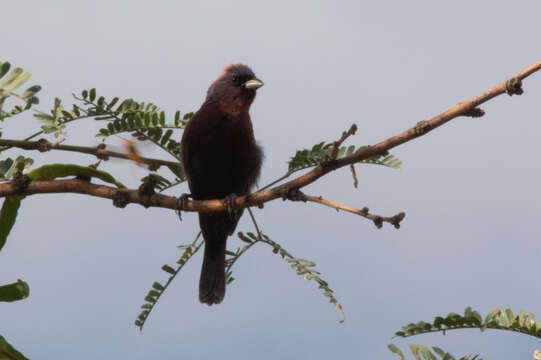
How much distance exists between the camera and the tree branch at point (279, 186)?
1918 mm

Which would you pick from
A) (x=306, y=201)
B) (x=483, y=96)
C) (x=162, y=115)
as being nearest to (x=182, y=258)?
(x=162, y=115)

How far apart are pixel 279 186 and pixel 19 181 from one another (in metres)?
1.08

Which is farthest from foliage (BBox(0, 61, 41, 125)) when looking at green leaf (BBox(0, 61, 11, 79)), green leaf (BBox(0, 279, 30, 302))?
green leaf (BBox(0, 279, 30, 302))

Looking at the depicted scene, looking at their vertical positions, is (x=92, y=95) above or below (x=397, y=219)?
above

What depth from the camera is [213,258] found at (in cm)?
496

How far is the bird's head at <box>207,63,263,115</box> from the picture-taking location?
455cm

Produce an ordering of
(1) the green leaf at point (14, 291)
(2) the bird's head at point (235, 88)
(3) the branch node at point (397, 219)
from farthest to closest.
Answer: (2) the bird's head at point (235, 88)
(1) the green leaf at point (14, 291)
(3) the branch node at point (397, 219)

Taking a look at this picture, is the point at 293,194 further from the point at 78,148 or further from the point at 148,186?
the point at 78,148

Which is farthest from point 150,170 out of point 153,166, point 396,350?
point 396,350

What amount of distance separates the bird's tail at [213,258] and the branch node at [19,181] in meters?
2.11

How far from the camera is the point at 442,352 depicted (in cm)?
238

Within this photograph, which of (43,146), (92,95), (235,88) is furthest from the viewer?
(235,88)

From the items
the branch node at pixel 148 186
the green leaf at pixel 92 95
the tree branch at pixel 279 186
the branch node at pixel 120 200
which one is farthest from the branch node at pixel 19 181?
the green leaf at pixel 92 95

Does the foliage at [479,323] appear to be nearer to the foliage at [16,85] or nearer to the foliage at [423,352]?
the foliage at [423,352]
